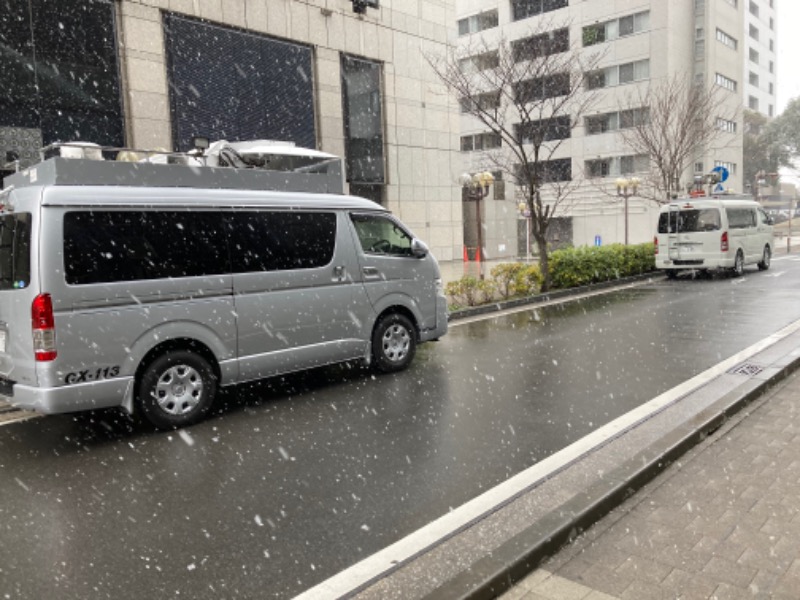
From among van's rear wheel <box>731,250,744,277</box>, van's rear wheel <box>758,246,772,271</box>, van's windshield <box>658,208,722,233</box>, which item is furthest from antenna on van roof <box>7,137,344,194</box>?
van's rear wheel <box>758,246,772,271</box>

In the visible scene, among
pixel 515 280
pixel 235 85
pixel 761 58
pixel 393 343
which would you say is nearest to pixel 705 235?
pixel 515 280

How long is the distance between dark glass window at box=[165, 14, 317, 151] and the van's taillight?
11640 mm

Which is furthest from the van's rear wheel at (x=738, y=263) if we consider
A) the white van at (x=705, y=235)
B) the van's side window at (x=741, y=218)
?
the van's side window at (x=741, y=218)

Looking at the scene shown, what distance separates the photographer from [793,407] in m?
5.30

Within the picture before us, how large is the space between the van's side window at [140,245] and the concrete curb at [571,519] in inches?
151

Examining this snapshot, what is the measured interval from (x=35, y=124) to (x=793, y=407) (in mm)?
14154

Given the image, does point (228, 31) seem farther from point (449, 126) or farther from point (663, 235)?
point (663, 235)

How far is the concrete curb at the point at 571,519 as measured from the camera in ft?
9.12

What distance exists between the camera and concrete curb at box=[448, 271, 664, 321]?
12.1 metres

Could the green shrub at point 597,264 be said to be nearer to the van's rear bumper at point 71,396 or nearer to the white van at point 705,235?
the white van at point 705,235

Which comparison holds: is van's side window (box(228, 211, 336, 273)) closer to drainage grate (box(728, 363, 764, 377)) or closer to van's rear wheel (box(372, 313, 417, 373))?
van's rear wheel (box(372, 313, 417, 373))

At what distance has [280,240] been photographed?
6.29 metres

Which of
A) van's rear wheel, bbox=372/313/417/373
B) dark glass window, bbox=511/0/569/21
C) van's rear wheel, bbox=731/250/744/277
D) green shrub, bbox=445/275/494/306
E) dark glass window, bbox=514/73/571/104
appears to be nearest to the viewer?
van's rear wheel, bbox=372/313/417/373

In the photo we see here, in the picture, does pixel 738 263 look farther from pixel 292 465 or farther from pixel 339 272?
pixel 292 465
